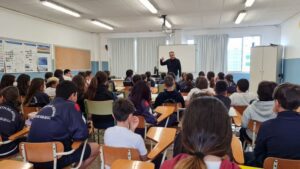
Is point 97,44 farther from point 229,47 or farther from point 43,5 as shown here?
point 229,47

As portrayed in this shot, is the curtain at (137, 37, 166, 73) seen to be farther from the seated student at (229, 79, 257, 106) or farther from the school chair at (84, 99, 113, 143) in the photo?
the school chair at (84, 99, 113, 143)

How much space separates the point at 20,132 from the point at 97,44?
923 cm

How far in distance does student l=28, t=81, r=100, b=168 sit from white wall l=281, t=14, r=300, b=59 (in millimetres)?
7131

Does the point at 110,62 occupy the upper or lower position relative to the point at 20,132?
upper

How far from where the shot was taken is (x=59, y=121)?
207cm

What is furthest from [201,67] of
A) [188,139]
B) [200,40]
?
[188,139]

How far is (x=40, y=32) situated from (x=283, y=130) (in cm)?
791

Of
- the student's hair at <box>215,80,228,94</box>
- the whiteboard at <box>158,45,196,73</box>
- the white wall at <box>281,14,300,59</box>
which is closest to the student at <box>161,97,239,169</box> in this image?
the student's hair at <box>215,80,228,94</box>

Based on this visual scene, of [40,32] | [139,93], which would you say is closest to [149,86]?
[139,93]

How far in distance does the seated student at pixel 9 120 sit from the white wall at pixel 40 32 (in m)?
4.83

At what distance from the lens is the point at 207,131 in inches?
36.9

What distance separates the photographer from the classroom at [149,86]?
5.30 feet

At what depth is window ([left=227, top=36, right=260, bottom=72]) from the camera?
9742mm

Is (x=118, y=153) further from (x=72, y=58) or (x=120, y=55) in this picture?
(x=120, y=55)
